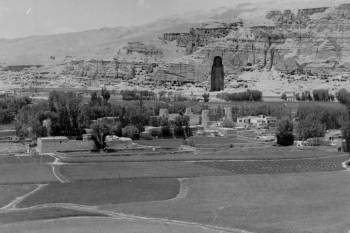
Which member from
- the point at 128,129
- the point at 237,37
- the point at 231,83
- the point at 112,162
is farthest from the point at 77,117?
the point at 237,37

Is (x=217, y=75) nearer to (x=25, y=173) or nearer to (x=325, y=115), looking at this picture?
(x=325, y=115)

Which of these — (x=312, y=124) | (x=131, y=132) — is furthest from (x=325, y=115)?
(x=131, y=132)

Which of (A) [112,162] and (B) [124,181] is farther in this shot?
(A) [112,162]

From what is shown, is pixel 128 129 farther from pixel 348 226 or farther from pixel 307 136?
pixel 348 226

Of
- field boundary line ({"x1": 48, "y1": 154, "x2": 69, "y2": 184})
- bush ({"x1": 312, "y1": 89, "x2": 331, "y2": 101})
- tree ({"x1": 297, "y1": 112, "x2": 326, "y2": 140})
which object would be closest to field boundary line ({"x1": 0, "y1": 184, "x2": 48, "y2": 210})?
field boundary line ({"x1": 48, "y1": 154, "x2": 69, "y2": 184})

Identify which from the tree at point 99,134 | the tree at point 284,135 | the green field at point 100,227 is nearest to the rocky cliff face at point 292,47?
the tree at point 284,135

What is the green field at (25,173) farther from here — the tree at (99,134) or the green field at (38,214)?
the tree at (99,134)

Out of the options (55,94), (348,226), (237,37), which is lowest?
(348,226)
